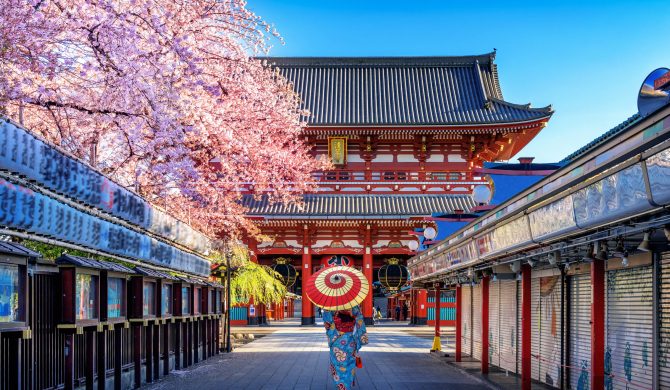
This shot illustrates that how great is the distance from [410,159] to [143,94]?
26963mm

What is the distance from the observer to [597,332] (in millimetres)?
8844

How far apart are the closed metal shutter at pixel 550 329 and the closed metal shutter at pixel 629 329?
6.96 ft

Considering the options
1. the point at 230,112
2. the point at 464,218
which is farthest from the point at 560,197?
the point at 464,218

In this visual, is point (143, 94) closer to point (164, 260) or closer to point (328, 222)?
point (164, 260)

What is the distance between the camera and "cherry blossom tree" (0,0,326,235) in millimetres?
12664

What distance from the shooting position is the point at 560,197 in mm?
7926

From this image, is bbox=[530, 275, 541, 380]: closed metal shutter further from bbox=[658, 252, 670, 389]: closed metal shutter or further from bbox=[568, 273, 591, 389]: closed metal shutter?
bbox=[658, 252, 670, 389]: closed metal shutter

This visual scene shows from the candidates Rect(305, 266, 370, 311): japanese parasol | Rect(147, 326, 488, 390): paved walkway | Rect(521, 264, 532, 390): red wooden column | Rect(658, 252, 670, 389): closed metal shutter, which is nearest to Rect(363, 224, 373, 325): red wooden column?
Rect(147, 326, 488, 390): paved walkway

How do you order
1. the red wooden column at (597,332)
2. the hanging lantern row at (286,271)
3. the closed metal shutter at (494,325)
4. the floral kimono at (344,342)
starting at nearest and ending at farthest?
the red wooden column at (597,332), the floral kimono at (344,342), the closed metal shutter at (494,325), the hanging lantern row at (286,271)

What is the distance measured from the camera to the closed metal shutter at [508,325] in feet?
52.9

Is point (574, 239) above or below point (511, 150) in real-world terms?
below

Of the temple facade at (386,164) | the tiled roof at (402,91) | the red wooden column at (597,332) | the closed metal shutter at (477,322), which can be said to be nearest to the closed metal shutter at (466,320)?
the closed metal shutter at (477,322)

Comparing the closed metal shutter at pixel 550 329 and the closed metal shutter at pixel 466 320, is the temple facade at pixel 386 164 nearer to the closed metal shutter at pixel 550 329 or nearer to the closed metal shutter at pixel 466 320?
the closed metal shutter at pixel 466 320

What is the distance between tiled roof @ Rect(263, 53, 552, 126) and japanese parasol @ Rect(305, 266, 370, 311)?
2571cm
